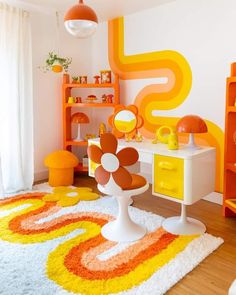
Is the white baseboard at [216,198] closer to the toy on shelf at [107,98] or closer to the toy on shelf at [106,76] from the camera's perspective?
the toy on shelf at [107,98]

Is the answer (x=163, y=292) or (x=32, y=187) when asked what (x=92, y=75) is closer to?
(x=32, y=187)

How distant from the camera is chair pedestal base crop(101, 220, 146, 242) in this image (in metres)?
2.32

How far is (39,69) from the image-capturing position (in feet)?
12.3

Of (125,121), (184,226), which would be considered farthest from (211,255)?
(125,121)

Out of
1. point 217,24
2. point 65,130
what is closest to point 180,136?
point 217,24

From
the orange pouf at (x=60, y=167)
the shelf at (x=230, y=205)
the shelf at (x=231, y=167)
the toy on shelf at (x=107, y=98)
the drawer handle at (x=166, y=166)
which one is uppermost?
the toy on shelf at (x=107, y=98)

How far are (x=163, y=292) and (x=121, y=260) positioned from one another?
16.0 inches

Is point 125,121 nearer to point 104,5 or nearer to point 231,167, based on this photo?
point 231,167

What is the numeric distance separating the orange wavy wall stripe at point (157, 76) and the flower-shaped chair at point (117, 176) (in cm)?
114

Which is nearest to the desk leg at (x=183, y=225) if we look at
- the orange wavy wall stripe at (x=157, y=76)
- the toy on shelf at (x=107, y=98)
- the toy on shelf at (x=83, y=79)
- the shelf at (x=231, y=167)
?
the shelf at (x=231, y=167)

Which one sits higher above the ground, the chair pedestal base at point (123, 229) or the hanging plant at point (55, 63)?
the hanging plant at point (55, 63)

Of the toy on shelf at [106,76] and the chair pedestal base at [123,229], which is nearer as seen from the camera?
the chair pedestal base at [123,229]


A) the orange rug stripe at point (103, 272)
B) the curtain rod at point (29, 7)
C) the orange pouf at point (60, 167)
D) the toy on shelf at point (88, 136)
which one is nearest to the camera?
the orange rug stripe at point (103, 272)

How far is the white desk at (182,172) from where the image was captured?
2.34m
